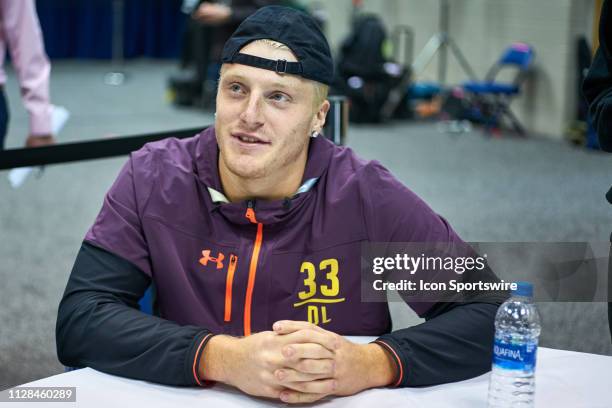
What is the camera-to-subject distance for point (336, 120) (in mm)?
2844

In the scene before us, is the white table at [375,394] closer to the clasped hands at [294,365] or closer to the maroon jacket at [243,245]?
the clasped hands at [294,365]

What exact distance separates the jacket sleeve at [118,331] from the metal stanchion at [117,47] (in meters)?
10.7

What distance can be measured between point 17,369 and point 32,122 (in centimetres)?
94

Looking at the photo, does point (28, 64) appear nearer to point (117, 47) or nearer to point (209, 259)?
point (209, 259)

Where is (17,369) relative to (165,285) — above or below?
below

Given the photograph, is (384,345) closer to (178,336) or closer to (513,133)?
(178,336)

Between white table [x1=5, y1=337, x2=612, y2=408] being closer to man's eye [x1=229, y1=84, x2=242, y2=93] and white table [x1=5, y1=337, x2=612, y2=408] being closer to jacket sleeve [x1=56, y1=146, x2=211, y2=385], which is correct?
jacket sleeve [x1=56, y1=146, x2=211, y2=385]

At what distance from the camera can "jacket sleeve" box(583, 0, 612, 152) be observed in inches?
72.7

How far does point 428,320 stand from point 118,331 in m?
0.65

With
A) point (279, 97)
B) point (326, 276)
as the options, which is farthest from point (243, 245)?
point (279, 97)

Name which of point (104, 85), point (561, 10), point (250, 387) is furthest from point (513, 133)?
point (250, 387)

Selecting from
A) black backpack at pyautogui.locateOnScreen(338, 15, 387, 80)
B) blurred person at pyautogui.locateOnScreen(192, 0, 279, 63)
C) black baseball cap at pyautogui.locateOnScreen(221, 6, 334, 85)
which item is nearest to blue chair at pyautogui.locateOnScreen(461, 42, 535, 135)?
black backpack at pyautogui.locateOnScreen(338, 15, 387, 80)

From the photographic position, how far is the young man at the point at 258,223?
1.88 metres

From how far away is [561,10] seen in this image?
834 centimetres
